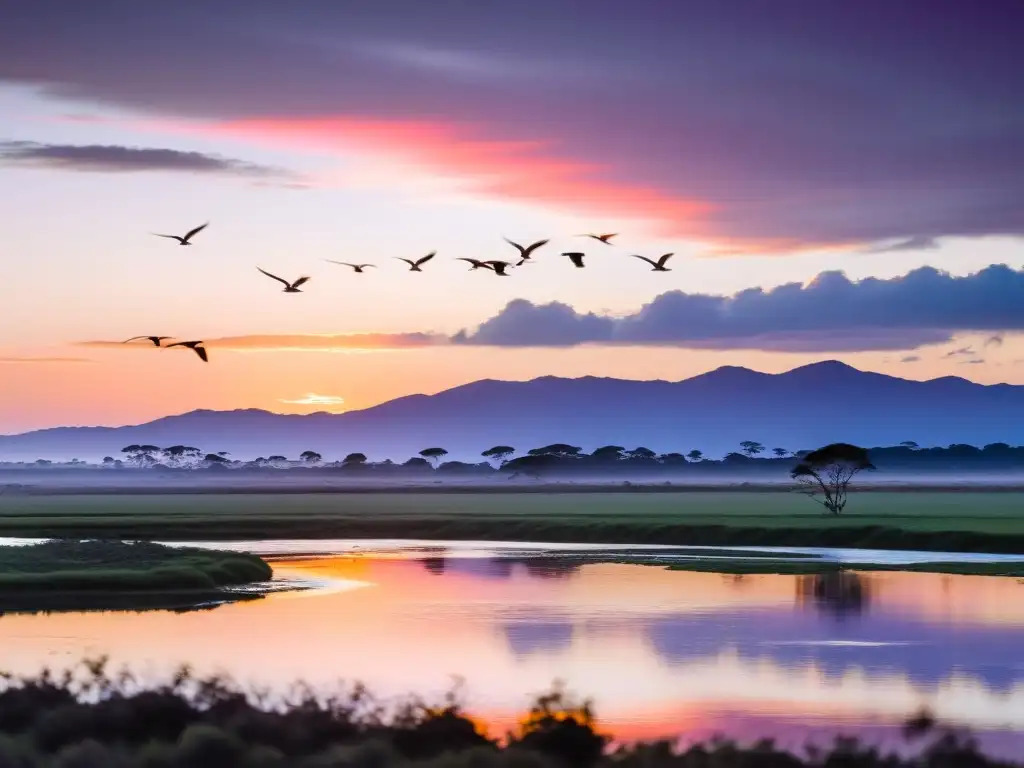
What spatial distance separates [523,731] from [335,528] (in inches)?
3745

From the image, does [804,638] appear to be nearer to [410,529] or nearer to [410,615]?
[410,615]

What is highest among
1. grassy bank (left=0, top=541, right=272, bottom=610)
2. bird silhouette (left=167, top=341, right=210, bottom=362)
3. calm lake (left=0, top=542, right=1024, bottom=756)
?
bird silhouette (left=167, top=341, right=210, bottom=362)

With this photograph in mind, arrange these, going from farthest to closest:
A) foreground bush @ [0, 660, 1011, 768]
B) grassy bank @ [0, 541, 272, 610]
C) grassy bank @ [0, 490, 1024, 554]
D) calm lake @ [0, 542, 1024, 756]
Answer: grassy bank @ [0, 490, 1024, 554] → grassy bank @ [0, 541, 272, 610] → calm lake @ [0, 542, 1024, 756] → foreground bush @ [0, 660, 1011, 768]

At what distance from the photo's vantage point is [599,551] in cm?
9206

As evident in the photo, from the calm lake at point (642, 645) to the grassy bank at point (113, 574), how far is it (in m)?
3.30

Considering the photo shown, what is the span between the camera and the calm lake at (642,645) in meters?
35.3

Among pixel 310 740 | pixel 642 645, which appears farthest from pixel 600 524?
pixel 310 740

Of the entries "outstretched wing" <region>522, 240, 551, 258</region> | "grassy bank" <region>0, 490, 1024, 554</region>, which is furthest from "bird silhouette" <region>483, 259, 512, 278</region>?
"grassy bank" <region>0, 490, 1024, 554</region>

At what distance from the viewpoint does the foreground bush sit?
24500 mm

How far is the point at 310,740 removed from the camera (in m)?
27.1

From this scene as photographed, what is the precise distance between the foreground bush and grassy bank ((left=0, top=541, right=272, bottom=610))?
3051 centimetres

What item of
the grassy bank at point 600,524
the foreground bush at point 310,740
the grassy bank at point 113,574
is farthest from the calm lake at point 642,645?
the grassy bank at point 600,524

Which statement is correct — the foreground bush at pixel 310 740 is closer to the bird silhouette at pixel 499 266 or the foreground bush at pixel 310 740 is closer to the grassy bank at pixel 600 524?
the bird silhouette at pixel 499 266

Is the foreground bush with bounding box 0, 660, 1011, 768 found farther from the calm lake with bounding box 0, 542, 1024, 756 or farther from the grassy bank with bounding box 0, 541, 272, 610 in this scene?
the grassy bank with bounding box 0, 541, 272, 610
